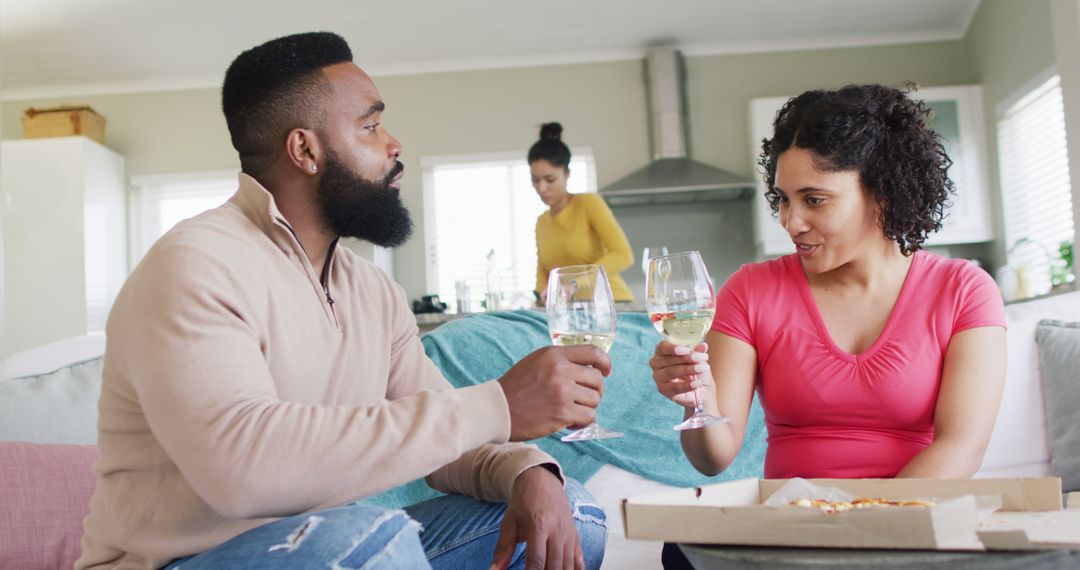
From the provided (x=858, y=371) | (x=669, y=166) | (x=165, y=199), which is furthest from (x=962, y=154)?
(x=165, y=199)

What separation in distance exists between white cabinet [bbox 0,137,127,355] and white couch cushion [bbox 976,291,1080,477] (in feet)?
17.1

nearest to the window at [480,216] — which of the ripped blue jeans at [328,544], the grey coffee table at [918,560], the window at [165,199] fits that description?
the window at [165,199]

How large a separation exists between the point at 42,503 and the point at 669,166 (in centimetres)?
474

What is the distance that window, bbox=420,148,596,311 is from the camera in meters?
6.29

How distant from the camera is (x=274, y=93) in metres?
1.37

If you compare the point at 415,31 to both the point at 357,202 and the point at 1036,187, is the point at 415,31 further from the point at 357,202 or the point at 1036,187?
the point at 357,202

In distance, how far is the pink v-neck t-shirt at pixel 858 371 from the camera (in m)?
1.49

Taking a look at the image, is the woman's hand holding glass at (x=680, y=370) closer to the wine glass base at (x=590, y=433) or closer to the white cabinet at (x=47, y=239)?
the wine glass base at (x=590, y=433)

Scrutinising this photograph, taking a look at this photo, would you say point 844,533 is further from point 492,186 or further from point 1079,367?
A: point 492,186

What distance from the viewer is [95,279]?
19.5 ft

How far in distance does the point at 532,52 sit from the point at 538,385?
5437 mm

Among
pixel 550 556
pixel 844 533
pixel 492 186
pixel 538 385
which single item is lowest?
pixel 550 556

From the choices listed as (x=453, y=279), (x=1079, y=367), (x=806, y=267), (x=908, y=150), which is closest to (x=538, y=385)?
(x=806, y=267)

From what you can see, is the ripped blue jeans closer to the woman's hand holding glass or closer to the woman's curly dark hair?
the woman's hand holding glass
